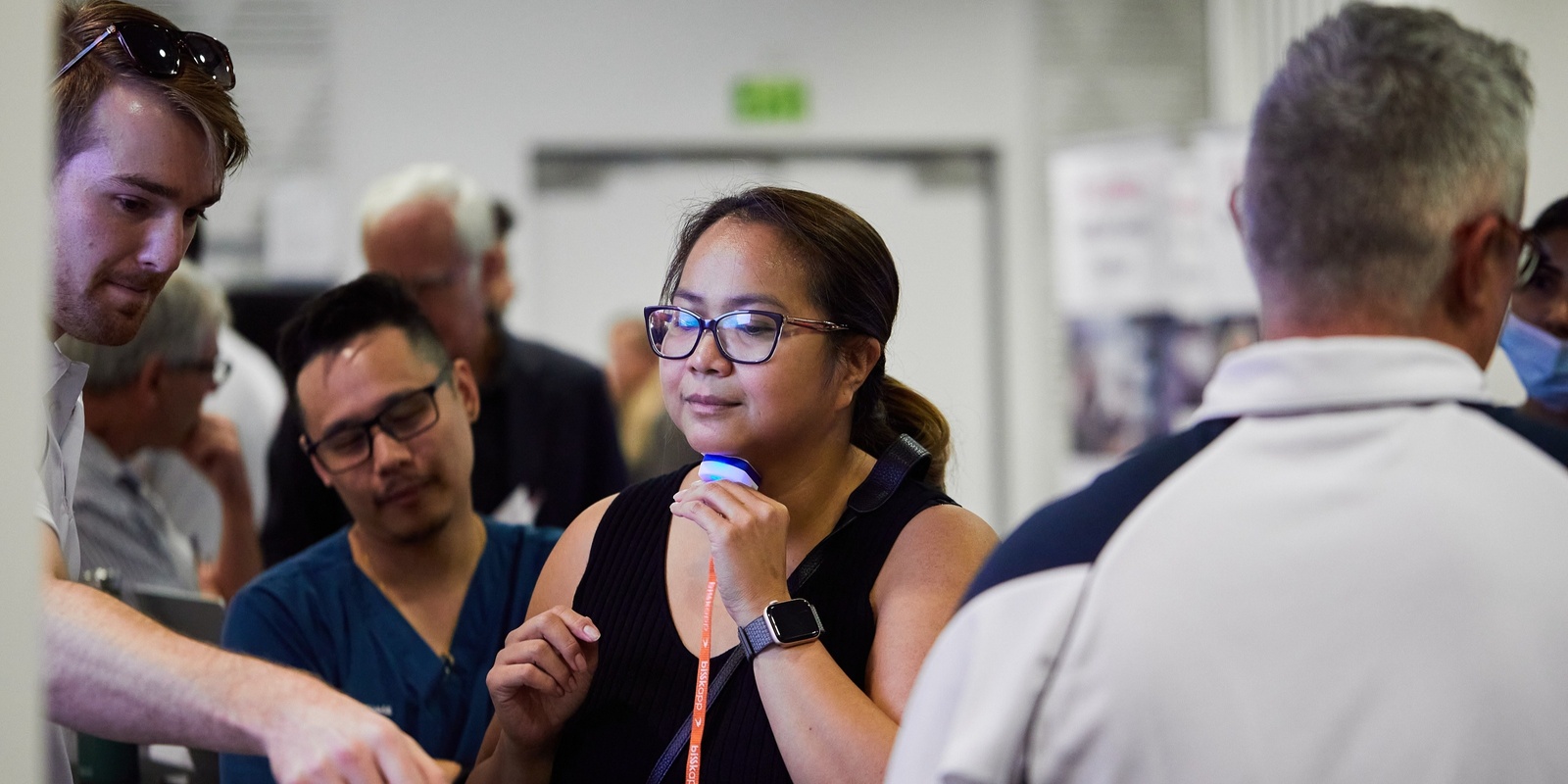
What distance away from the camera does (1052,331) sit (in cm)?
586

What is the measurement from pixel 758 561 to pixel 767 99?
4.45 m

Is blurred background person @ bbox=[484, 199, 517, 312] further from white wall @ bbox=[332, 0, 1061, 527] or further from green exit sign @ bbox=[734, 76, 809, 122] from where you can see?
green exit sign @ bbox=[734, 76, 809, 122]

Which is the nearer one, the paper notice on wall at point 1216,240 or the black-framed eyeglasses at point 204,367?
the black-framed eyeglasses at point 204,367

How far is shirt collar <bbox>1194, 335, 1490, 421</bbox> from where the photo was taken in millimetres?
969

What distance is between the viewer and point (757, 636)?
4.68 ft

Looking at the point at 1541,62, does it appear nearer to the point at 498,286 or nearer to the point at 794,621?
the point at 794,621

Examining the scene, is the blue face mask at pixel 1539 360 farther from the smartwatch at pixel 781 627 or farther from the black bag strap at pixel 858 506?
the smartwatch at pixel 781 627

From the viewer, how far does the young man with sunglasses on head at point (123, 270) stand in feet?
3.85

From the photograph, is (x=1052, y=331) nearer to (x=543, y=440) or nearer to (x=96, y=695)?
(x=543, y=440)

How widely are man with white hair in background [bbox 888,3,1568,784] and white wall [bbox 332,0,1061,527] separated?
476 centimetres

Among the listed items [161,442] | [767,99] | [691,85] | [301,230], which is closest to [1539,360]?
[161,442]

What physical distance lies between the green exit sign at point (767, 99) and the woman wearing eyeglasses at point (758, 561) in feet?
13.2

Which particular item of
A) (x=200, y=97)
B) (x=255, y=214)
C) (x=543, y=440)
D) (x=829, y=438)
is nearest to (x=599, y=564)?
(x=829, y=438)

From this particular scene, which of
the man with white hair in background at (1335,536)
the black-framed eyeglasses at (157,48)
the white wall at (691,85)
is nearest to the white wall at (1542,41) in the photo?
the man with white hair in background at (1335,536)
